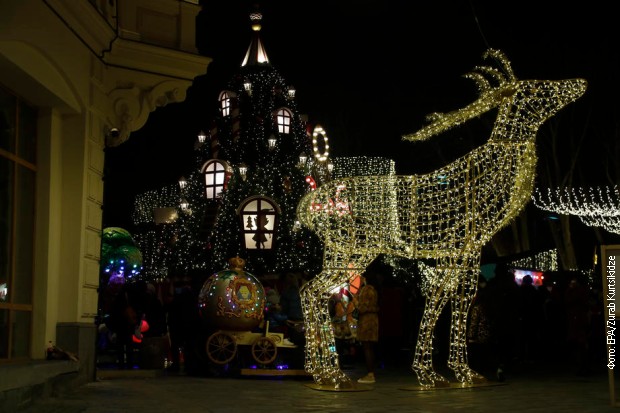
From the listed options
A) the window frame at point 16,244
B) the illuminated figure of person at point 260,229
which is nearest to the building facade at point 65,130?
the window frame at point 16,244

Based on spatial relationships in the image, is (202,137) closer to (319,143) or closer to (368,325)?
(319,143)

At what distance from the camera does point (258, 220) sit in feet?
79.5

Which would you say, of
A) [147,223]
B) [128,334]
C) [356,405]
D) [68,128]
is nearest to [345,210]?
[356,405]

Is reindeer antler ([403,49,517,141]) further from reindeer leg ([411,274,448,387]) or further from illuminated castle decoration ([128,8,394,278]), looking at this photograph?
illuminated castle decoration ([128,8,394,278])

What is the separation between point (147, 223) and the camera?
41.2 metres

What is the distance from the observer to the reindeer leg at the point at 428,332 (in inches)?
491

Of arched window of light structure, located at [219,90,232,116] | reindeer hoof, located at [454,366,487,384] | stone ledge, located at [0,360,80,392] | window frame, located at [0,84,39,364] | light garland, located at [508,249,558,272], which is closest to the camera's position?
stone ledge, located at [0,360,80,392]

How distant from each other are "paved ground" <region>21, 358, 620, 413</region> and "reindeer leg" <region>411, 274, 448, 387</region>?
0.92 ft

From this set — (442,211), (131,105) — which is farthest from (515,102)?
(131,105)

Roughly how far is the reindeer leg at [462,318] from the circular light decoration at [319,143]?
17.3 m

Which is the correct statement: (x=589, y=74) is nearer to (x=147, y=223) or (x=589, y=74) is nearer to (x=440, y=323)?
(x=440, y=323)

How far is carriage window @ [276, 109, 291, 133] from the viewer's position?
3291cm

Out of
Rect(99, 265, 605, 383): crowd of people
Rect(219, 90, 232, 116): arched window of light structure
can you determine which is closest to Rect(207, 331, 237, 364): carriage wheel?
Rect(99, 265, 605, 383): crowd of people

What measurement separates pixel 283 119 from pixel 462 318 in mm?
21276
